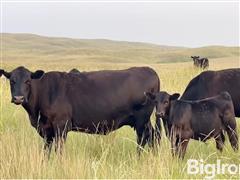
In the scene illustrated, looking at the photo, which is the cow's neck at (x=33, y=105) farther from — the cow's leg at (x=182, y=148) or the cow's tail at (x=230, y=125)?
the cow's tail at (x=230, y=125)

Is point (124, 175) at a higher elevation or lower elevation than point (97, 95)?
lower

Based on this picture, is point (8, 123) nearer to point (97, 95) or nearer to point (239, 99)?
point (97, 95)

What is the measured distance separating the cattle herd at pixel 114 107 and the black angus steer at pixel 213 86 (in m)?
0.77

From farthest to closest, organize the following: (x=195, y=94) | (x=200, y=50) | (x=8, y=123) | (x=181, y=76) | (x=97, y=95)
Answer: (x=200, y=50) < (x=181, y=76) < (x=8, y=123) < (x=195, y=94) < (x=97, y=95)

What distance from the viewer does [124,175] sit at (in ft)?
18.0

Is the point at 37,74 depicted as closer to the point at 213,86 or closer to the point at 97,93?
the point at 97,93

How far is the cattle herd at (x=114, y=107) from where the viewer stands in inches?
267

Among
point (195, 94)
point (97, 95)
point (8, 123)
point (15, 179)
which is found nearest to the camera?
point (15, 179)

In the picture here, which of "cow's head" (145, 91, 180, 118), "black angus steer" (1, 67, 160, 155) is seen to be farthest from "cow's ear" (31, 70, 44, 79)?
"cow's head" (145, 91, 180, 118)

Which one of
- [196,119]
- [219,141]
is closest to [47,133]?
[196,119]

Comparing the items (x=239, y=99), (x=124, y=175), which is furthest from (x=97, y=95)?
(x=239, y=99)

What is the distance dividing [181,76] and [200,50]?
76102 millimetres

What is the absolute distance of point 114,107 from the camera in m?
7.38

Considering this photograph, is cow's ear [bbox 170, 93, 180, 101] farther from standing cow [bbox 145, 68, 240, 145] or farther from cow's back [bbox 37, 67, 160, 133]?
standing cow [bbox 145, 68, 240, 145]
